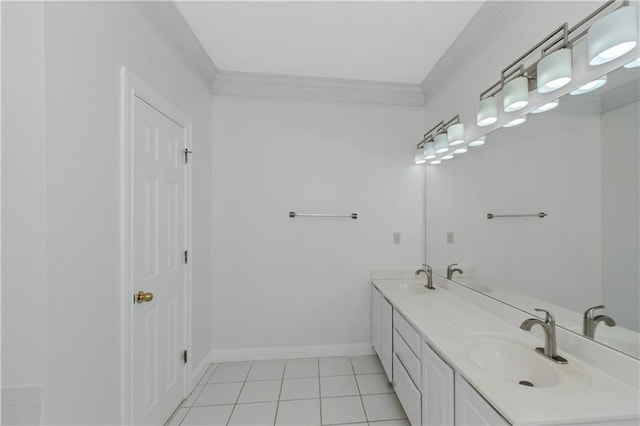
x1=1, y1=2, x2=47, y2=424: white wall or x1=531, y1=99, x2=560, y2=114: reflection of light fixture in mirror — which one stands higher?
x1=531, y1=99, x2=560, y2=114: reflection of light fixture in mirror

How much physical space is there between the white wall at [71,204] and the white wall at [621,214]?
218cm

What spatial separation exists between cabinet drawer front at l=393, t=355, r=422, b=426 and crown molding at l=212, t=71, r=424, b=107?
2.33 meters

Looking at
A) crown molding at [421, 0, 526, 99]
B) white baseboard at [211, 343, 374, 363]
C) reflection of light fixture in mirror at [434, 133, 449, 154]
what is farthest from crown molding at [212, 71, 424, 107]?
white baseboard at [211, 343, 374, 363]

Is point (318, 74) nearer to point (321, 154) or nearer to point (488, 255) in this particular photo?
point (321, 154)

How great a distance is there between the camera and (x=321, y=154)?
2.46 m

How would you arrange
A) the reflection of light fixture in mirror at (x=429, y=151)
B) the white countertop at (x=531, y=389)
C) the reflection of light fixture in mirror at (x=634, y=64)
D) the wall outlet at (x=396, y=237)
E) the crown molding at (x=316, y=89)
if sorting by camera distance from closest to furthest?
the white countertop at (x=531, y=389) < the reflection of light fixture in mirror at (x=634, y=64) < the reflection of light fixture in mirror at (x=429, y=151) < the crown molding at (x=316, y=89) < the wall outlet at (x=396, y=237)

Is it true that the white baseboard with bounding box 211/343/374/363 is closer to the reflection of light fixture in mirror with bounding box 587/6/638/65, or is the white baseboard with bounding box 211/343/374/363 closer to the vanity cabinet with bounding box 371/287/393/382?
the vanity cabinet with bounding box 371/287/393/382

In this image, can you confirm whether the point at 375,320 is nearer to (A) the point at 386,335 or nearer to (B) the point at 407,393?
(A) the point at 386,335

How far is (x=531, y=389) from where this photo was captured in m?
0.87

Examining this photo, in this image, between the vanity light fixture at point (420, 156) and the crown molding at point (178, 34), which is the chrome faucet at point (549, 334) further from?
the crown molding at point (178, 34)

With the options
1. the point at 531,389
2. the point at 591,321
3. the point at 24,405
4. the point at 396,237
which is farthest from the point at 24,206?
the point at 396,237

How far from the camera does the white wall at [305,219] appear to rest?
2373 millimetres

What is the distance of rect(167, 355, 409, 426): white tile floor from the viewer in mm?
1684

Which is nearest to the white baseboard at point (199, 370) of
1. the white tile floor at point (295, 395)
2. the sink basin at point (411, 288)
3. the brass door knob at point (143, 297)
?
the white tile floor at point (295, 395)
